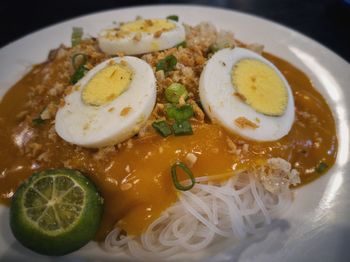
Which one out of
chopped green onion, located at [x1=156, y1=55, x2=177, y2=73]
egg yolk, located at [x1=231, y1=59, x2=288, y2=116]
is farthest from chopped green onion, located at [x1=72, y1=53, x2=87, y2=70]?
egg yolk, located at [x1=231, y1=59, x2=288, y2=116]

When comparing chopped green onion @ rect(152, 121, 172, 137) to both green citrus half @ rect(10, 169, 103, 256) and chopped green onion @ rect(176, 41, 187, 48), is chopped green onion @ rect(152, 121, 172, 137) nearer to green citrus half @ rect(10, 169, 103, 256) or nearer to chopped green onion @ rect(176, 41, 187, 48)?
green citrus half @ rect(10, 169, 103, 256)

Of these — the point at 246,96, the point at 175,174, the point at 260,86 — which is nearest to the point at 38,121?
the point at 175,174

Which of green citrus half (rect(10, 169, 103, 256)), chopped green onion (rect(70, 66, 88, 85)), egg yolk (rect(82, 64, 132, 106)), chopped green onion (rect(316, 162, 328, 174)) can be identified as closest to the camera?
green citrus half (rect(10, 169, 103, 256))

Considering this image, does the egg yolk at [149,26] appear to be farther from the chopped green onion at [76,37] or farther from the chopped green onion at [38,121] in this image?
the chopped green onion at [38,121]

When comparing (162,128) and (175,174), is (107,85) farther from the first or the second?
(175,174)

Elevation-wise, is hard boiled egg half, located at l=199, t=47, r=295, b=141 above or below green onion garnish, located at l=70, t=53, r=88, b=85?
above

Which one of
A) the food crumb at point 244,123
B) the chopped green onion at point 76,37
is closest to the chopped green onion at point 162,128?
the food crumb at point 244,123

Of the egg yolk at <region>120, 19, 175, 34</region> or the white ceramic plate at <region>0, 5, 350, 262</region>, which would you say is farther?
the egg yolk at <region>120, 19, 175, 34</region>
